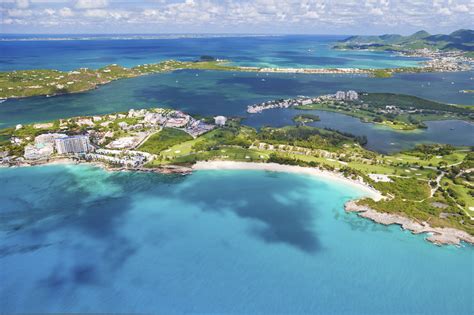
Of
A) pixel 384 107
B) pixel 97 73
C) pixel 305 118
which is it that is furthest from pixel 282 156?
pixel 97 73

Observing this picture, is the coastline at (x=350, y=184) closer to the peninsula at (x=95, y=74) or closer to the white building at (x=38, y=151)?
A: the white building at (x=38, y=151)

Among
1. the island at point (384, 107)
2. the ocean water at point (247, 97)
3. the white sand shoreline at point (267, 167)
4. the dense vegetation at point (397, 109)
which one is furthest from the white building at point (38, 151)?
the dense vegetation at point (397, 109)

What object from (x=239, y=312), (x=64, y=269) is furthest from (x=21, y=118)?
(x=239, y=312)

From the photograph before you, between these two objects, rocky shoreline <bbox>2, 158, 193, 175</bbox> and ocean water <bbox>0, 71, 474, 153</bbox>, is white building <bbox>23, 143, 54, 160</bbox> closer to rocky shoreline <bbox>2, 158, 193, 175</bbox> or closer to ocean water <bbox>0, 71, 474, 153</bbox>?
rocky shoreline <bbox>2, 158, 193, 175</bbox>

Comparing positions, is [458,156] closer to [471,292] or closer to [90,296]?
[471,292]

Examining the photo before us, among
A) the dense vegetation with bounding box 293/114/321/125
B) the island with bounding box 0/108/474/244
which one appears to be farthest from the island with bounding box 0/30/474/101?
the dense vegetation with bounding box 293/114/321/125

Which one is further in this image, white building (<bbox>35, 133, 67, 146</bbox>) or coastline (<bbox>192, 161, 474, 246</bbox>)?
white building (<bbox>35, 133, 67, 146</bbox>)
